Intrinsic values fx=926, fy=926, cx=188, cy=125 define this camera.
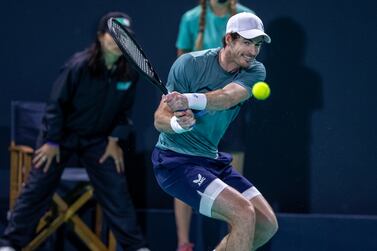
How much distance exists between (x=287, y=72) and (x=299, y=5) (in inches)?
19.3

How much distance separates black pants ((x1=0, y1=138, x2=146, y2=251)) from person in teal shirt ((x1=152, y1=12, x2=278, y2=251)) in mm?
1087

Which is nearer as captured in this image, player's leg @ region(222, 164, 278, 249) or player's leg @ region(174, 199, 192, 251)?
player's leg @ region(222, 164, 278, 249)

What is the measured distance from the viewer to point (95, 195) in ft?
20.7

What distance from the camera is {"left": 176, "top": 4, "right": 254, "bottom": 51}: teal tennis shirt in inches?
238

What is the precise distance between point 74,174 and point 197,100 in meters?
2.04

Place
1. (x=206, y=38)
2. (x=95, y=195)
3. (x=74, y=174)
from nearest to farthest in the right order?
(x=206, y=38), (x=95, y=195), (x=74, y=174)

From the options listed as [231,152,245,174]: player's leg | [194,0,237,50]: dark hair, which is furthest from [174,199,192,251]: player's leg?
[194,0,237,50]: dark hair

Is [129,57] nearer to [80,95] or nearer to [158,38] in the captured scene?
[80,95]

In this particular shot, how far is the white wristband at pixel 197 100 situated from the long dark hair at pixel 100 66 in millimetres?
1590

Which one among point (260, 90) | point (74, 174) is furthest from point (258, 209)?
point (74, 174)

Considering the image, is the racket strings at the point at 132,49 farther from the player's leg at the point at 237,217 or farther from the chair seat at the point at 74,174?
the chair seat at the point at 74,174

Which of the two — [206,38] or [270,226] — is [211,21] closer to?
[206,38]

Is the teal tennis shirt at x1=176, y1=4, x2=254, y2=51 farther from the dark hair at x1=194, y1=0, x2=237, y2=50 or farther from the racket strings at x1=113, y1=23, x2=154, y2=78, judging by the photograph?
the racket strings at x1=113, y1=23, x2=154, y2=78

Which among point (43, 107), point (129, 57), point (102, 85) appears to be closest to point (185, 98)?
point (129, 57)
